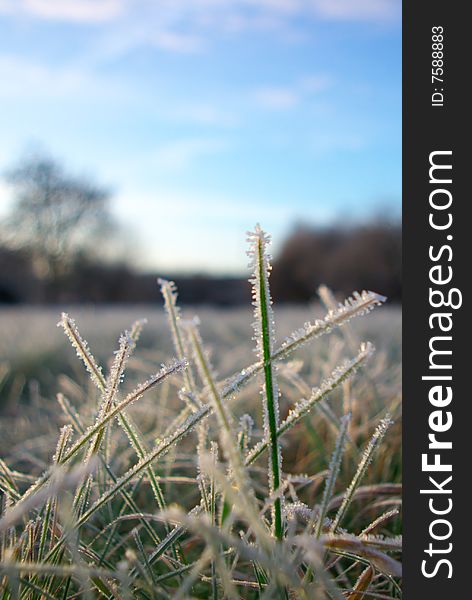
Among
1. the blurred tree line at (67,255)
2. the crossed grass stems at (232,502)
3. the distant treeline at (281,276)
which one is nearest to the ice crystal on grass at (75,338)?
the crossed grass stems at (232,502)

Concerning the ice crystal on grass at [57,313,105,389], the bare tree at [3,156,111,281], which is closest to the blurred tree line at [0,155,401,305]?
the bare tree at [3,156,111,281]

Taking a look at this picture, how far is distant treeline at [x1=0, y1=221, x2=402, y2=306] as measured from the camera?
9391 millimetres

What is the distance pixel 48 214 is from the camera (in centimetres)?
1377

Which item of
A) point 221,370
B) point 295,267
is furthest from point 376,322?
point 295,267

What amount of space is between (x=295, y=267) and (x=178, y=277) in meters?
4.34

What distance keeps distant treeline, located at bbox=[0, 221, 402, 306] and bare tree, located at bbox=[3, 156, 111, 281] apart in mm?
242

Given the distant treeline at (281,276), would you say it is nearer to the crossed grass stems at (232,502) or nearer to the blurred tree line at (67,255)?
the blurred tree line at (67,255)

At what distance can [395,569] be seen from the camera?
1.73 feet

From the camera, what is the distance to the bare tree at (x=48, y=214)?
538 inches

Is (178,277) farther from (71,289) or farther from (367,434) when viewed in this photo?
(367,434)

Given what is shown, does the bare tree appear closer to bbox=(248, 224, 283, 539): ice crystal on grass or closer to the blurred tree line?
the blurred tree line

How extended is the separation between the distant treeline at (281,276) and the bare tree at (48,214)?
0.79ft

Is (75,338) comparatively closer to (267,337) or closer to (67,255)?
(267,337)

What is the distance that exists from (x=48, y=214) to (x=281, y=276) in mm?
6069
